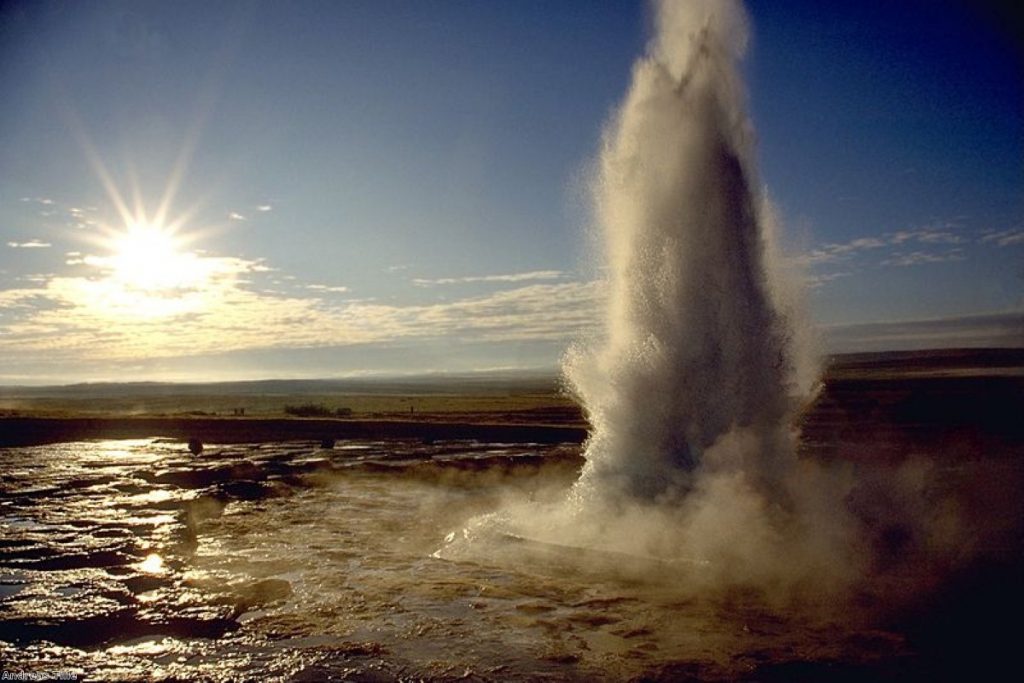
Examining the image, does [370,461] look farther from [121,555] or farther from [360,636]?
[360,636]

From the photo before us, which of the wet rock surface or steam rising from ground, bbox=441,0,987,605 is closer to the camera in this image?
the wet rock surface

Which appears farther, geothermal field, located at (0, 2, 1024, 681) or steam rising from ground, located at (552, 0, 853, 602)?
steam rising from ground, located at (552, 0, 853, 602)

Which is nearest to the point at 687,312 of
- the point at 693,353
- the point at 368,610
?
the point at 693,353

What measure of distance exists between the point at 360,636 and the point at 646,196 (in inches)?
371

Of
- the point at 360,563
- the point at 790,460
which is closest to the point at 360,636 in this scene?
the point at 360,563

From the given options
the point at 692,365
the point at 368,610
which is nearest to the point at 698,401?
the point at 692,365

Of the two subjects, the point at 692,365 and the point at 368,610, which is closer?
the point at 368,610

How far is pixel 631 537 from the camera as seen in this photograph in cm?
951

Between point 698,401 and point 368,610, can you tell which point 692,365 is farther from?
point 368,610

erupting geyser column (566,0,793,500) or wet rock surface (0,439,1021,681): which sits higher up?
erupting geyser column (566,0,793,500)

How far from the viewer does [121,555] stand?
9422 mm

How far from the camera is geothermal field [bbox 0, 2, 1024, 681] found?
5.96m

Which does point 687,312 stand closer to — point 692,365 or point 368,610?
point 692,365

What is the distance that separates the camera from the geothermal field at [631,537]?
19.6 feet
